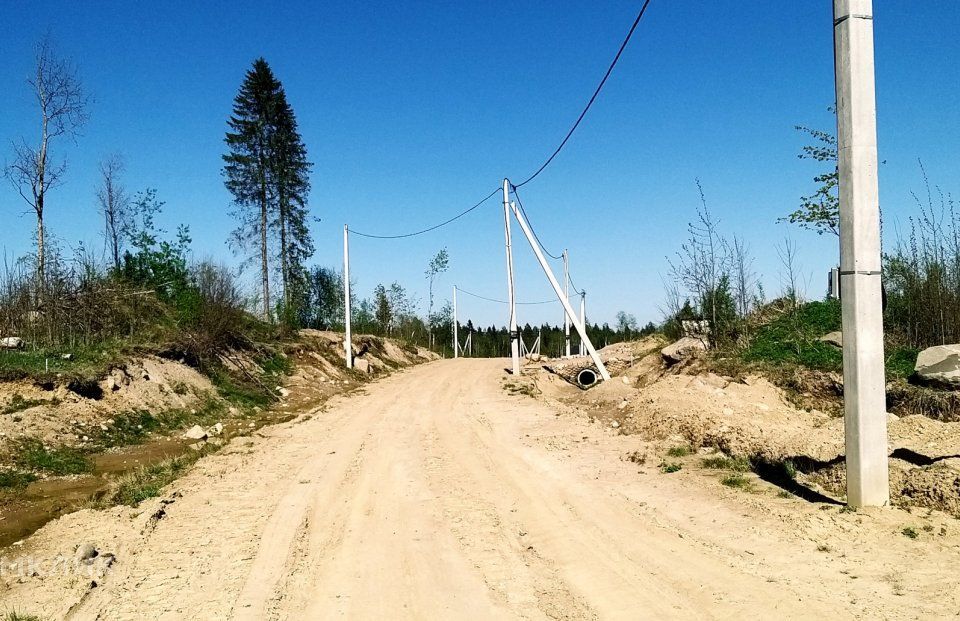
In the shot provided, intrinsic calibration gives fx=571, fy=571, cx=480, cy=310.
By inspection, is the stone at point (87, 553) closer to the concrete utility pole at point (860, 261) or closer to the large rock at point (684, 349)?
the concrete utility pole at point (860, 261)

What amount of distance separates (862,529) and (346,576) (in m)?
4.54

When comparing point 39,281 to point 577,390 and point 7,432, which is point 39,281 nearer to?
point 7,432

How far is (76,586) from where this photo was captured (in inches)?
183

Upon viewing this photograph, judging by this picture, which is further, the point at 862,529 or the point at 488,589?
the point at 862,529

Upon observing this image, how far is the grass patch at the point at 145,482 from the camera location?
698 cm

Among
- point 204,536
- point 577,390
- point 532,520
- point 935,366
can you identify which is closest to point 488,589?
point 532,520

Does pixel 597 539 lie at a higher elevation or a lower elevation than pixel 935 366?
lower

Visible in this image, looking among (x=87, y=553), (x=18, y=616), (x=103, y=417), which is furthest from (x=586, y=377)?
(x=18, y=616)

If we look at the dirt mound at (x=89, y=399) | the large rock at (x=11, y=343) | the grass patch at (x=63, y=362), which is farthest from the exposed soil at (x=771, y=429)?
the large rock at (x=11, y=343)

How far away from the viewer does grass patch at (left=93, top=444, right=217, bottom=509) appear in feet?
22.9

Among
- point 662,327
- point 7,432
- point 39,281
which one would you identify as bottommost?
point 7,432

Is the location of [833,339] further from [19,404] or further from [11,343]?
[11,343]

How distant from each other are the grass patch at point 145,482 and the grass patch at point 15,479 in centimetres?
112

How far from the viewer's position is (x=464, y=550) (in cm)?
519
